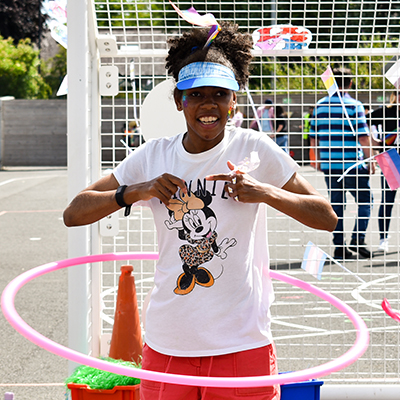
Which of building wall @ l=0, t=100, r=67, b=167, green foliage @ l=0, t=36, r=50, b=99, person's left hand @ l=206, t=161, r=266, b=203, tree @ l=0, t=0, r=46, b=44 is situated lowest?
person's left hand @ l=206, t=161, r=266, b=203

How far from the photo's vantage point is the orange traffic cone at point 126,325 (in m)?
3.28

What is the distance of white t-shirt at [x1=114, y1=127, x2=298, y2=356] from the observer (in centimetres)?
208

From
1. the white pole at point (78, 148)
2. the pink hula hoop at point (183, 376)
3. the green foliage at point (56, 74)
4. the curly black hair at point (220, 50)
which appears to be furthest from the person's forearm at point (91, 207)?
the green foliage at point (56, 74)

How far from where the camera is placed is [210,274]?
6.84 ft

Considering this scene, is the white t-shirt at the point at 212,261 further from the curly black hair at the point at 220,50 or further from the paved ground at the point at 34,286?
the paved ground at the point at 34,286

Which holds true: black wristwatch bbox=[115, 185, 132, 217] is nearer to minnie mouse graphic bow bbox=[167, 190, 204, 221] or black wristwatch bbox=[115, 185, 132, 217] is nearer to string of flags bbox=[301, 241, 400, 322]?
minnie mouse graphic bow bbox=[167, 190, 204, 221]

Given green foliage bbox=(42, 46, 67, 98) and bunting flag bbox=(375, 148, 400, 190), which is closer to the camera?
bunting flag bbox=(375, 148, 400, 190)

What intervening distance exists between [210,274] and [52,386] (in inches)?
91.6

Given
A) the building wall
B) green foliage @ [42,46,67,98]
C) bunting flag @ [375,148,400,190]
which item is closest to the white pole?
bunting flag @ [375,148,400,190]

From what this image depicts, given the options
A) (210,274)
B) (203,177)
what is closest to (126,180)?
(203,177)

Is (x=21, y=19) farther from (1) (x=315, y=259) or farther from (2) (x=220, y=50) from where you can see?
(2) (x=220, y=50)

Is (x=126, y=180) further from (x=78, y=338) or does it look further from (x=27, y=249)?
(x=27, y=249)

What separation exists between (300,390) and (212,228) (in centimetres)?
126

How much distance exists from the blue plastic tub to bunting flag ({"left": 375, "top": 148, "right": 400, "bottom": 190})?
48.1 inches
